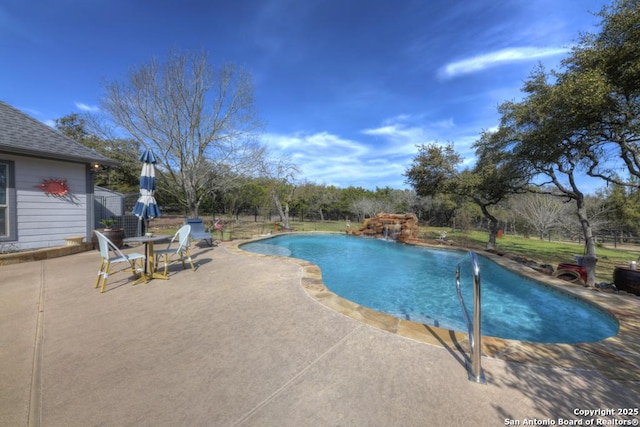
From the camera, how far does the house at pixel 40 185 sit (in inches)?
249

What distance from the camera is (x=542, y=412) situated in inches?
67.5

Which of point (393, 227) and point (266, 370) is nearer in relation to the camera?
point (266, 370)

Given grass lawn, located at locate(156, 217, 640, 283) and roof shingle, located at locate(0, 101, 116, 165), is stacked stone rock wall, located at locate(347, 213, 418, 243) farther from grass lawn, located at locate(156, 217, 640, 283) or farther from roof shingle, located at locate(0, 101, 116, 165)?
roof shingle, located at locate(0, 101, 116, 165)

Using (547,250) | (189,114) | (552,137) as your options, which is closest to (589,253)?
(552,137)

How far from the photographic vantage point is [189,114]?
37.4 feet

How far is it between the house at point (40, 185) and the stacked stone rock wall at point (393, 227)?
42.9 feet

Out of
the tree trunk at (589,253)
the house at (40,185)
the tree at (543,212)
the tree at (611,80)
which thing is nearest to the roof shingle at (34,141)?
the house at (40,185)

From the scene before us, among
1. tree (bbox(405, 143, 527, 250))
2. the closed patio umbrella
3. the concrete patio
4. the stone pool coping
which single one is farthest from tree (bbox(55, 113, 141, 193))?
tree (bbox(405, 143, 527, 250))

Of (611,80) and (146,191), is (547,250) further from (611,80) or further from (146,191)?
(146,191)

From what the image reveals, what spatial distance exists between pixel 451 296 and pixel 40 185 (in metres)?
11.2

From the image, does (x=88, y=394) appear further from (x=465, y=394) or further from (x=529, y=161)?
(x=529, y=161)

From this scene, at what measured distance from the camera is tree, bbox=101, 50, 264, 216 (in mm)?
10906

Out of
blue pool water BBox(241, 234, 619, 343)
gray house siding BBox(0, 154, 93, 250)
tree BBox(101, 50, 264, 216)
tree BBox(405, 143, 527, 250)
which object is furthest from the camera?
tree BBox(101, 50, 264, 216)

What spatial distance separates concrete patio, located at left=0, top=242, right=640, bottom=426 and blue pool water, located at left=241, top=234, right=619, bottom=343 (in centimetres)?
114
